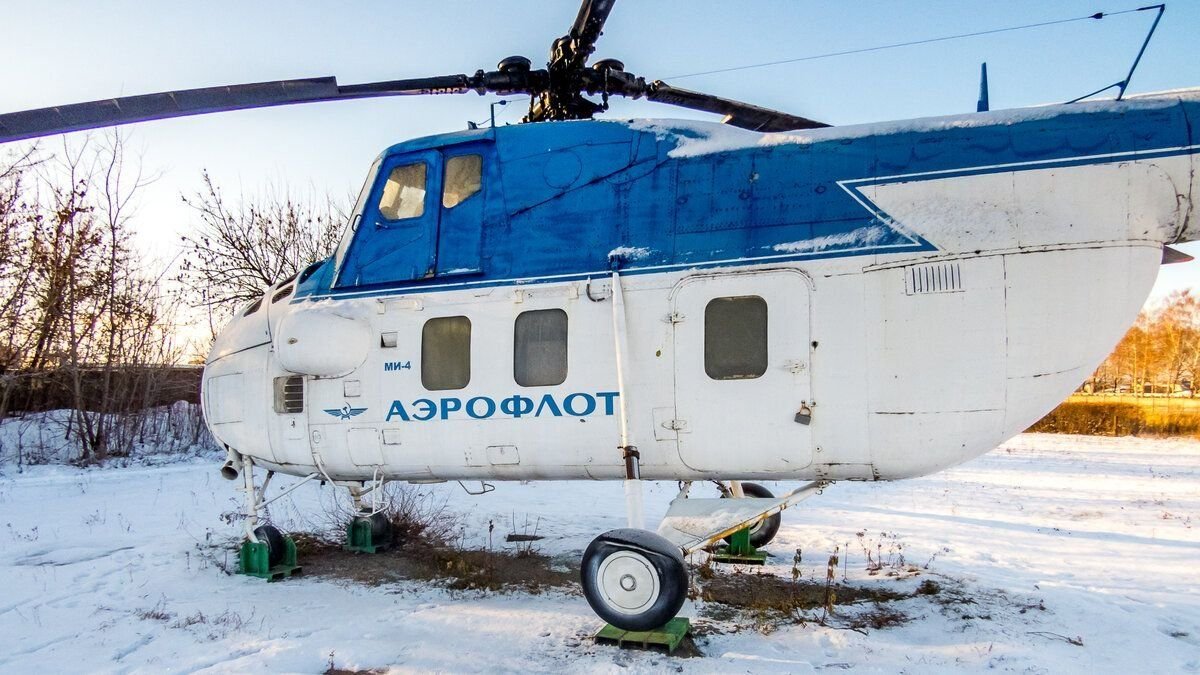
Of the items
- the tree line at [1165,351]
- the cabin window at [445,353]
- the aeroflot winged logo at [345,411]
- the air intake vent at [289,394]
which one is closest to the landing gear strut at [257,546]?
the air intake vent at [289,394]

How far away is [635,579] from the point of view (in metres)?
4.40

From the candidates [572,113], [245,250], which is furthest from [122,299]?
[572,113]

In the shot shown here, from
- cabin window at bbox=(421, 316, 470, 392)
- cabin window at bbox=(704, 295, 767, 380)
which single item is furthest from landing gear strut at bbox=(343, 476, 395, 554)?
cabin window at bbox=(704, 295, 767, 380)

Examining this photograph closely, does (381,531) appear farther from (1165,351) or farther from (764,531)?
(1165,351)

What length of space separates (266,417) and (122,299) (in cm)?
1550

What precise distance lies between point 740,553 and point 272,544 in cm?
473

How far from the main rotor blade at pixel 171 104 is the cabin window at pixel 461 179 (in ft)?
3.30

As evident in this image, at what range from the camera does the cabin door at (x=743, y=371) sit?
466cm

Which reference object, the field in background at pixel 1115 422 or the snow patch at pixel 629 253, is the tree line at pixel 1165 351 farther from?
the snow patch at pixel 629 253

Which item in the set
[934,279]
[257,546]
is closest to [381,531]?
[257,546]

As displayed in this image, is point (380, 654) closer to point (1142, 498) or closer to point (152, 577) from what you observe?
point (152, 577)

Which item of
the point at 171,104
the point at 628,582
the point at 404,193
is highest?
the point at 171,104

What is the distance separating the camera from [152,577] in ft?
21.7

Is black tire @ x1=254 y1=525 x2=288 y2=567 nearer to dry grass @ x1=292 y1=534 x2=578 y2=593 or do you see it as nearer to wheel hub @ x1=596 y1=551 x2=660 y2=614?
dry grass @ x1=292 y1=534 x2=578 y2=593
